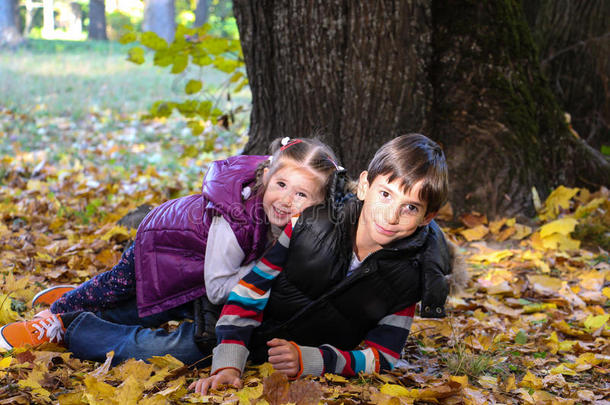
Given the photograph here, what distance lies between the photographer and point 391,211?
220cm

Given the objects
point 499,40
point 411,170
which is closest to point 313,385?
point 411,170

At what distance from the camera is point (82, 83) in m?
12.1

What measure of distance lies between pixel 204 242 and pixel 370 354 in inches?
33.2

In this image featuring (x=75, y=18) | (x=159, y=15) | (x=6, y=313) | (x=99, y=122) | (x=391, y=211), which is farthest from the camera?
(x=75, y=18)

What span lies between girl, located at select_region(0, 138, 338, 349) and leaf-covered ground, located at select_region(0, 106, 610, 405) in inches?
12.1

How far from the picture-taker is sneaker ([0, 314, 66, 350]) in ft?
8.34

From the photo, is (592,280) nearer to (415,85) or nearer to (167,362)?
(415,85)

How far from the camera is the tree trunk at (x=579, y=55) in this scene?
17.9ft

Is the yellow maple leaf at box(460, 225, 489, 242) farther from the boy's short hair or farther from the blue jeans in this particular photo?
the blue jeans

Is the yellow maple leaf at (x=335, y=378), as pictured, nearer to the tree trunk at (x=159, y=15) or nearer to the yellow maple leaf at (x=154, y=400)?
the yellow maple leaf at (x=154, y=400)

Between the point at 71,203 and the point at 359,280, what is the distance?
343 cm

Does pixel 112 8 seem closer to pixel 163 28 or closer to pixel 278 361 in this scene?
pixel 163 28

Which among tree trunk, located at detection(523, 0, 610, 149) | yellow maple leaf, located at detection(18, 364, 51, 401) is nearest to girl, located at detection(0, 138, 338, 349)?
yellow maple leaf, located at detection(18, 364, 51, 401)

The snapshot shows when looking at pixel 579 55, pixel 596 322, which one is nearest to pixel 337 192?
pixel 596 322
